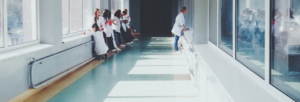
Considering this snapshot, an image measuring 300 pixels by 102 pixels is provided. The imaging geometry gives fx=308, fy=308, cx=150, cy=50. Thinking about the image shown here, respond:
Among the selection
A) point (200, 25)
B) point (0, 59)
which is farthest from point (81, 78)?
point (200, 25)

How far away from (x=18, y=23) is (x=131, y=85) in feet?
7.37

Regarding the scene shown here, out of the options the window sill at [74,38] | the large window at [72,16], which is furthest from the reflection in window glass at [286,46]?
the large window at [72,16]

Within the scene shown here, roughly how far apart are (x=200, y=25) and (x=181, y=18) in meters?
3.62

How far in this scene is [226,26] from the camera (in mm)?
4242

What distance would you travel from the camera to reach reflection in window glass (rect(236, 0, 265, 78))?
8.20ft

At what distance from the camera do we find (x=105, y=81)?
600cm

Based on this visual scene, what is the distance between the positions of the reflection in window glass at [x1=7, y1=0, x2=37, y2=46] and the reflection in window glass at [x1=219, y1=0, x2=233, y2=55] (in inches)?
132

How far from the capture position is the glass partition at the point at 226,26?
13.0 feet

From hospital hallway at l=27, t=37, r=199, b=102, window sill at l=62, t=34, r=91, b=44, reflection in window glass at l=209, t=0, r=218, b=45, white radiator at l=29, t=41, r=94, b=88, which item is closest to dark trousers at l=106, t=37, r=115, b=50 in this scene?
window sill at l=62, t=34, r=91, b=44

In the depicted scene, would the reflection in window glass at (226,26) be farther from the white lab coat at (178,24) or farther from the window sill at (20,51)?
the white lab coat at (178,24)

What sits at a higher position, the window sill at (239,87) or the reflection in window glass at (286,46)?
the reflection in window glass at (286,46)

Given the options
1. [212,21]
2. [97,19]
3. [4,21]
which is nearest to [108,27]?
[97,19]

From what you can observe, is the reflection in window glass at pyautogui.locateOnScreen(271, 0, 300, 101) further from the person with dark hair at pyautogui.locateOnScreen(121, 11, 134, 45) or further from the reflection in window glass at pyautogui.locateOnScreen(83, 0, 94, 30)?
the person with dark hair at pyautogui.locateOnScreen(121, 11, 134, 45)

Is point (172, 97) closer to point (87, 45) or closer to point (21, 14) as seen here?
point (21, 14)
